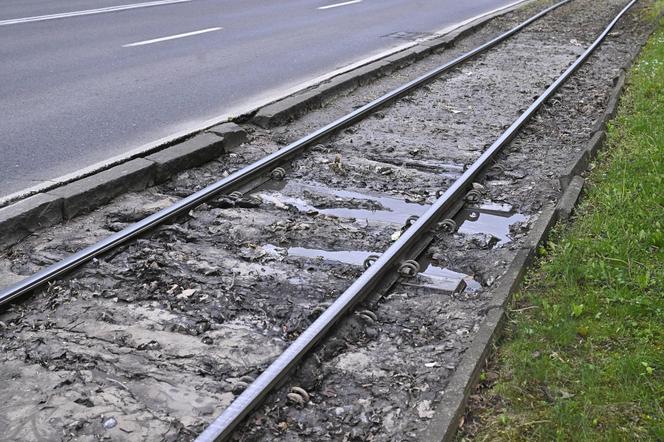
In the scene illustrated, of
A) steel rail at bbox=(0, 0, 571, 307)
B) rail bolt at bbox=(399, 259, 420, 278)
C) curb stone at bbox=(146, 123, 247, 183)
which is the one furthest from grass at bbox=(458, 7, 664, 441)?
curb stone at bbox=(146, 123, 247, 183)

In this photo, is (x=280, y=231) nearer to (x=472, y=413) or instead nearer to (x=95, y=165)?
(x=95, y=165)

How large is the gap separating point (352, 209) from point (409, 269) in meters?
1.40

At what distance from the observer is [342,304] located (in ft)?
15.1

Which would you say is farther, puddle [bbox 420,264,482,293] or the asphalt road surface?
the asphalt road surface

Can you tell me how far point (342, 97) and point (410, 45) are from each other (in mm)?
4299

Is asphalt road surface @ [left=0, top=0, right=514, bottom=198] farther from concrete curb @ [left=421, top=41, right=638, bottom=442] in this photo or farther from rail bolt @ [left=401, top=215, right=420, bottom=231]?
concrete curb @ [left=421, top=41, right=638, bottom=442]

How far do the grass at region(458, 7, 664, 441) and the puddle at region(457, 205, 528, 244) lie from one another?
0.45 metres

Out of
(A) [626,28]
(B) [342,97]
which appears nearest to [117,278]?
(B) [342,97]

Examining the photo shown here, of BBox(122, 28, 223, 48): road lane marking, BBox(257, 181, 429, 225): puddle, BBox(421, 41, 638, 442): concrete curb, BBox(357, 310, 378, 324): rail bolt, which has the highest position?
BBox(122, 28, 223, 48): road lane marking

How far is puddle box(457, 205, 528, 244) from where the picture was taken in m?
6.14

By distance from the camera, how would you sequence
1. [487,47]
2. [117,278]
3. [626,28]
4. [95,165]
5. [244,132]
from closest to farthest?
[117,278] → [95,165] → [244,132] → [487,47] → [626,28]

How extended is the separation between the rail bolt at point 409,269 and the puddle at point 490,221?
0.94 metres

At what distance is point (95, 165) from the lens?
707 centimetres

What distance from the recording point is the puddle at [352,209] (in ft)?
21.1
